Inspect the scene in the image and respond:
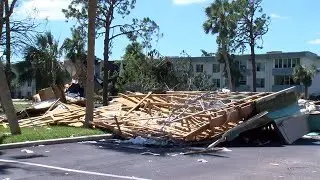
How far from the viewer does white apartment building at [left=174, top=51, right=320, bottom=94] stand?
73.9 metres

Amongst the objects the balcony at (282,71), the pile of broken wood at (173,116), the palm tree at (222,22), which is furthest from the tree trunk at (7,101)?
the balcony at (282,71)

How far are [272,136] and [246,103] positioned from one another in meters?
1.57

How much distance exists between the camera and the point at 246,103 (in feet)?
50.6

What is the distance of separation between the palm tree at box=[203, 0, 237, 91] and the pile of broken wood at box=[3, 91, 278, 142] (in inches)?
1259

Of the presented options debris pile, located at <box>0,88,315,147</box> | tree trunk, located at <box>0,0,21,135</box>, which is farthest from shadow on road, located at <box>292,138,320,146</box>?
tree trunk, located at <box>0,0,21,135</box>

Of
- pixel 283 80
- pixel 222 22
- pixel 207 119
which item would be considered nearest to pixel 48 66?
pixel 222 22

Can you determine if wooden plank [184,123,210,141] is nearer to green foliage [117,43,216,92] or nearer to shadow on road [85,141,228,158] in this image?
shadow on road [85,141,228,158]

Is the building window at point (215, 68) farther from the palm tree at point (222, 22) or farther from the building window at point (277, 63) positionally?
the palm tree at point (222, 22)

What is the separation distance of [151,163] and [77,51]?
3646cm

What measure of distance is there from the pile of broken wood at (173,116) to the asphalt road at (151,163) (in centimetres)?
144

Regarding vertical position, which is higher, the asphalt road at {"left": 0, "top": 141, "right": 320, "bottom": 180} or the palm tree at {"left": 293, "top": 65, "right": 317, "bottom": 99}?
the palm tree at {"left": 293, "top": 65, "right": 317, "bottom": 99}

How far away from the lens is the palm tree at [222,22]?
5088cm

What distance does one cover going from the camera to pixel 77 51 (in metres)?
46.3

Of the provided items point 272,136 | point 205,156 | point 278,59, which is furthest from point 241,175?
point 278,59
